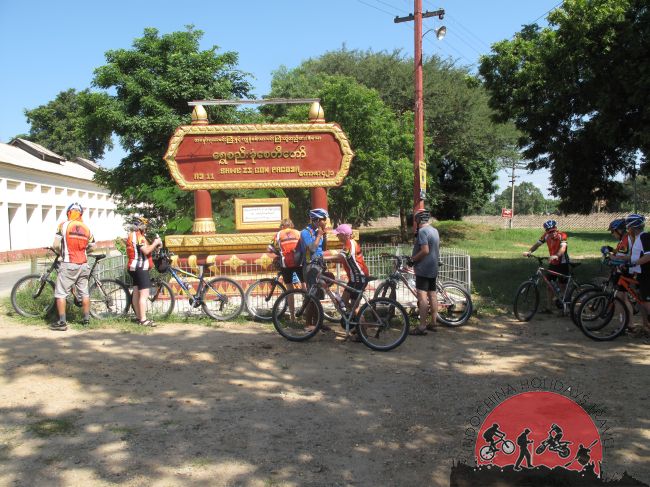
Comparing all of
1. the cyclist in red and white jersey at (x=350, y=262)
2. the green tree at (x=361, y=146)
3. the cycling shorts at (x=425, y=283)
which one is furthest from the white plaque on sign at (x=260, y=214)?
the green tree at (x=361, y=146)

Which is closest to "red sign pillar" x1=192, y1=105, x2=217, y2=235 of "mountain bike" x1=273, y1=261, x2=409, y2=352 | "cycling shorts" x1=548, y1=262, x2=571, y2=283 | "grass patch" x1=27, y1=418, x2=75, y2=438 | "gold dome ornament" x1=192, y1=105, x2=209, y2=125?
"gold dome ornament" x1=192, y1=105, x2=209, y2=125

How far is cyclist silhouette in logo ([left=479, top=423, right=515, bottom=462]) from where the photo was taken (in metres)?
2.78

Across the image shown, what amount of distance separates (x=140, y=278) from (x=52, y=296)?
1831 millimetres

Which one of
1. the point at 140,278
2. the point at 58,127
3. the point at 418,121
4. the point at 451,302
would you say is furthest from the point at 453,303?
the point at 58,127

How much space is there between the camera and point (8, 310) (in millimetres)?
9164

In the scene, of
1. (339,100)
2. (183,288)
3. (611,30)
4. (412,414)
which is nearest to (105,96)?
(339,100)

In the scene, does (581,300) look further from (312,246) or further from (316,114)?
(316,114)

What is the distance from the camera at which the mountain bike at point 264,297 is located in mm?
8336

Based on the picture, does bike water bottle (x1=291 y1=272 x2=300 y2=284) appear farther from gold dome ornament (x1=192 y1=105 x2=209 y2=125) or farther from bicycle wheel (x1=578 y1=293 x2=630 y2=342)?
gold dome ornament (x1=192 y1=105 x2=209 y2=125)

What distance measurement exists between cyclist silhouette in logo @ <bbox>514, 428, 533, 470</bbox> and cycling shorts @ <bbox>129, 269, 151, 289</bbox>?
6.22m

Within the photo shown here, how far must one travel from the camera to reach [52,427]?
4.22 meters

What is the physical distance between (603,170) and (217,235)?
915cm

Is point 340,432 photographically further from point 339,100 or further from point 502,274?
point 339,100

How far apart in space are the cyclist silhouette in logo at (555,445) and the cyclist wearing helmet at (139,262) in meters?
6.21
